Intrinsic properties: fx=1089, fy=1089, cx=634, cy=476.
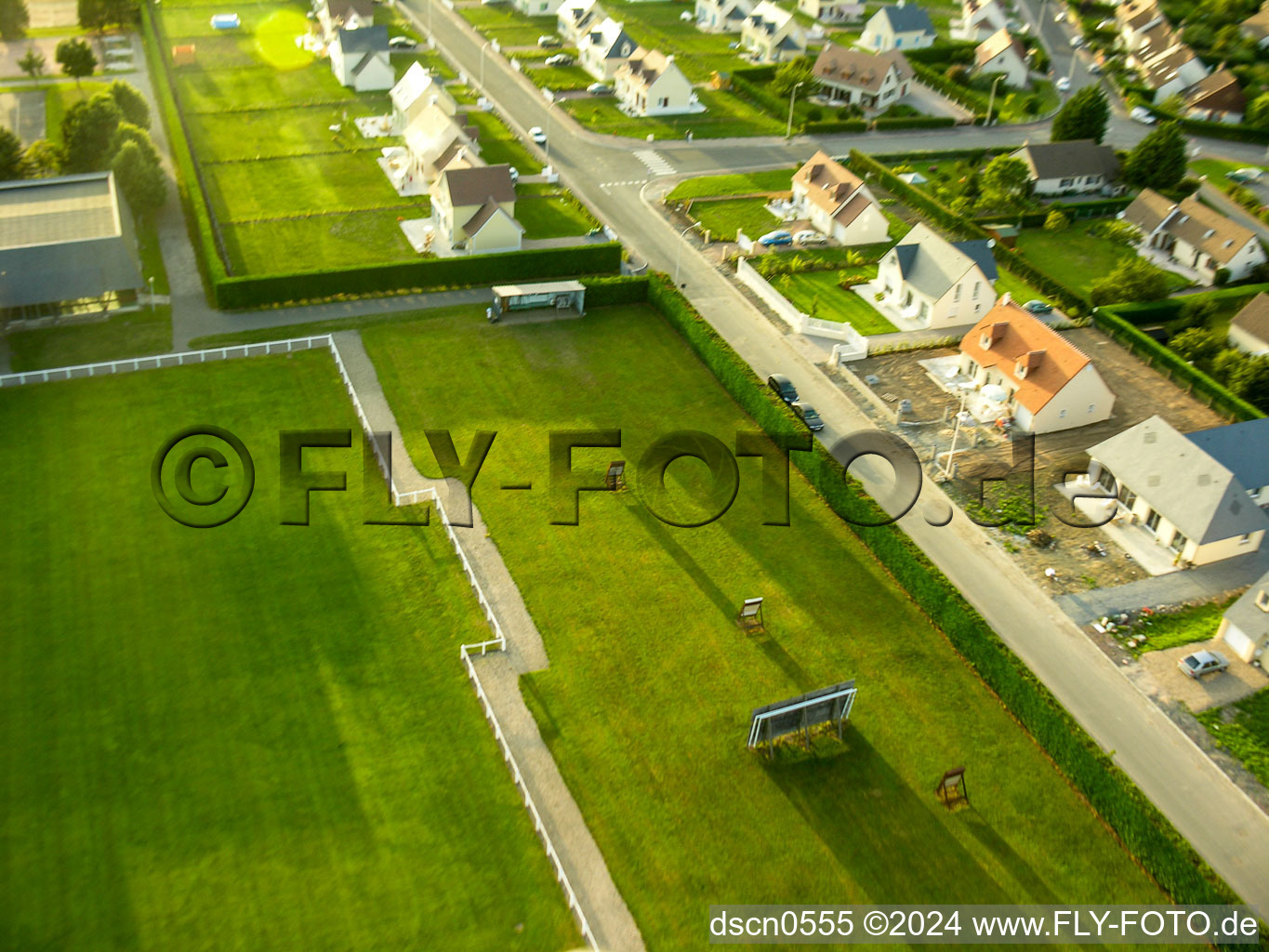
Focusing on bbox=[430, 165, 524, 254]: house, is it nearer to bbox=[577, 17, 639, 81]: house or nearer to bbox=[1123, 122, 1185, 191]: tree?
bbox=[577, 17, 639, 81]: house

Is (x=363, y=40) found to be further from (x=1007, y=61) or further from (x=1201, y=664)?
(x=1201, y=664)

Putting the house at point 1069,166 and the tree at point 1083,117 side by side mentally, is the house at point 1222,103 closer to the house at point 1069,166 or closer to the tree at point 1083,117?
the tree at point 1083,117

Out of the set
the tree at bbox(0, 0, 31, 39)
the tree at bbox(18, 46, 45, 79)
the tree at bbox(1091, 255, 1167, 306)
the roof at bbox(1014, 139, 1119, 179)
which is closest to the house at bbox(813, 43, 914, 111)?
the roof at bbox(1014, 139, 1119, 179)

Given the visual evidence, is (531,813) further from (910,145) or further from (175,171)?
(910,145)

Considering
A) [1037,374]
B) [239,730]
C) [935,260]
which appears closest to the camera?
[239,730]

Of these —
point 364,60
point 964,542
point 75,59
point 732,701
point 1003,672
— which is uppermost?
point 364,60

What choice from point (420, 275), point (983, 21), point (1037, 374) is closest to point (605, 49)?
point (420, 275)

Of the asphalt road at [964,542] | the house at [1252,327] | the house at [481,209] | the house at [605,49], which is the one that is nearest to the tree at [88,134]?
the house at [481,209]
